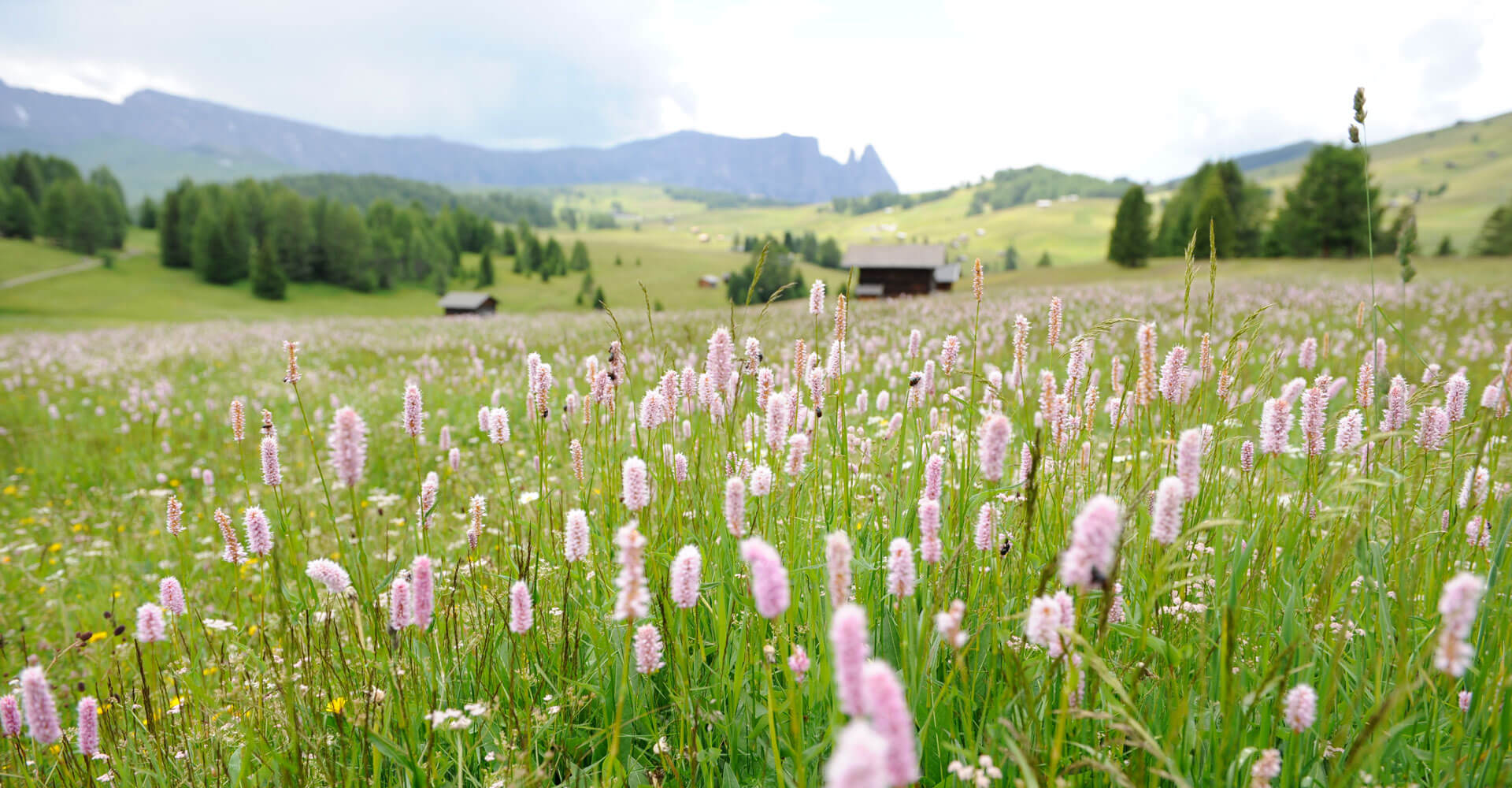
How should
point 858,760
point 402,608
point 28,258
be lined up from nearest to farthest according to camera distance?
point 858,760 → point 402,608 → point 28,258

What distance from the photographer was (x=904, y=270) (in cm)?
6162

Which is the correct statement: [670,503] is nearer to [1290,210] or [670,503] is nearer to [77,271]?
[1290,210]

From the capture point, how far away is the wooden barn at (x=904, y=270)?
60.2 meters

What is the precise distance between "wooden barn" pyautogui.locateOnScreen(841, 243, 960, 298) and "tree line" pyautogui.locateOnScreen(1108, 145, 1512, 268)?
1593 centimetres

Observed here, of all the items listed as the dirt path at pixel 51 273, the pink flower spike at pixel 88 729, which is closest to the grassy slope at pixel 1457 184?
the pink flower spike at pixel 88 729

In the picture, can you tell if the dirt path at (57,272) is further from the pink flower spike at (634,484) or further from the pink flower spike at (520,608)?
the pink flower spike at (634,484)

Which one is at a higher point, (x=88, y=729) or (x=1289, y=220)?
(x=1289, y=220)

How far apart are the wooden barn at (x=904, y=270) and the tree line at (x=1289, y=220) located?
1593 cm

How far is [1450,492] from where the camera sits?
2.57 m

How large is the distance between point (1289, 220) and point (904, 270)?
111ft

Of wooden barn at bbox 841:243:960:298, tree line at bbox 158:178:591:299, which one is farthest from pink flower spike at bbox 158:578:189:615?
tree line at bbox 158:178:591:299

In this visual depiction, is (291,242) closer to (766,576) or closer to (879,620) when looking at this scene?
(879,620)

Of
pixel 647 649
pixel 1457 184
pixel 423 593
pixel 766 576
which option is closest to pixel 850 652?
pixel 766 576

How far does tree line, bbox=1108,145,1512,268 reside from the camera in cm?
5619
